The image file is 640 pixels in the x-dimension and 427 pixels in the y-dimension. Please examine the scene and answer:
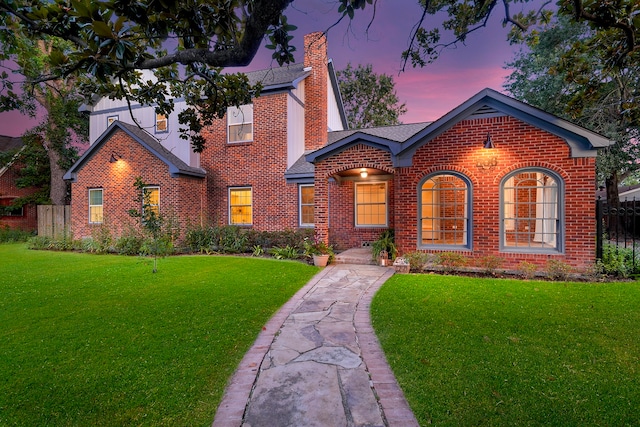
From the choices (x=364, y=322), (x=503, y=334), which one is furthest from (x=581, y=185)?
(x=364, y=322)

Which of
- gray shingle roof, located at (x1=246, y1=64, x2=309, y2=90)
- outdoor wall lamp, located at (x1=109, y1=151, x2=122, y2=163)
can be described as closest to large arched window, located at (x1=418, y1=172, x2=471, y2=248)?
gray shingle roof, located at (x1=246, y1=64, x2=309, y2=90)

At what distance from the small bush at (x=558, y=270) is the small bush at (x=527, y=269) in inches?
12.2

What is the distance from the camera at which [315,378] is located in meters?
3.17

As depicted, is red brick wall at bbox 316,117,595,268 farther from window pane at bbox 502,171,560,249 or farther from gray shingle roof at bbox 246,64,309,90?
gray shingle roof at bbox 246,64,309,90

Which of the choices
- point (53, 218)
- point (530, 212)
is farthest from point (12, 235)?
point (530, 212)

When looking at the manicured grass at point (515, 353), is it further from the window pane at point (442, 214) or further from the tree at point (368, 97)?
the tree at point (368, 97)

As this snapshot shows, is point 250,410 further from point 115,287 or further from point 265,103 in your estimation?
point 265,103

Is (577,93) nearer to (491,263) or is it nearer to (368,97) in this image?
(491,263)

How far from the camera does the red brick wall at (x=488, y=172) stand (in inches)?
296

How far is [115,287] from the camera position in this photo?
22.4 feet

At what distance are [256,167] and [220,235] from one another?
10.6 feet

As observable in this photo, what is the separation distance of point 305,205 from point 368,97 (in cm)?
1747

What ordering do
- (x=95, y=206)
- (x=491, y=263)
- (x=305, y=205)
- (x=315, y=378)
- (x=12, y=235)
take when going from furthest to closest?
1. (x=12, y=235)
2. (x=95, y=206)
3. (x=305, y=205)
4. (x=491, y=263)
5. (x=315, y=378)

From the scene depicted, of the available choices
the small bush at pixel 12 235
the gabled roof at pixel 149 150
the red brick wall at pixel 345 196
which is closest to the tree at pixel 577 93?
the red brick wall at pixel 345 196
